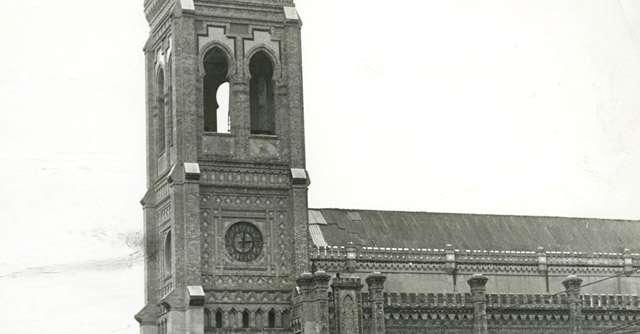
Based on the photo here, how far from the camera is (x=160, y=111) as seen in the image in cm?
5938

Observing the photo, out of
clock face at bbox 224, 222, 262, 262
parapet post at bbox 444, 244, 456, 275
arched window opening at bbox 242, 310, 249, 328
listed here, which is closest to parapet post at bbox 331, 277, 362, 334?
arched window opening at bbox 242, 310, 249, 328

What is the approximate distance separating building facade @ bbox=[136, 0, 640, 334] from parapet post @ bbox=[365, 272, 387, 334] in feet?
0.17

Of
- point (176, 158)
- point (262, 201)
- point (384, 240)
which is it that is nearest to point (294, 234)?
point (262, 201)

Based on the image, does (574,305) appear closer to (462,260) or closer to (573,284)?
(573,284)

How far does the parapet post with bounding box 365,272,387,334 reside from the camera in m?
53.9

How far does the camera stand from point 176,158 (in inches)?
2186

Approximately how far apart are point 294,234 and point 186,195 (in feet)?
15.9

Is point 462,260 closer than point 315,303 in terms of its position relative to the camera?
No

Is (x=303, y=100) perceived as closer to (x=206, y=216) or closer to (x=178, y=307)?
(x=206, y=216)

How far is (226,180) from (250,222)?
202 centimetres

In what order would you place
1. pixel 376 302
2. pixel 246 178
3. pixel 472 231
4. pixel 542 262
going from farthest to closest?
pixel 472 231 → pixel 542 262 → pixel 246 178 → pixel 376 302

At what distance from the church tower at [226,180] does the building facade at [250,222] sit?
52mm

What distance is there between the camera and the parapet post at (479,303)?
55.9 metres

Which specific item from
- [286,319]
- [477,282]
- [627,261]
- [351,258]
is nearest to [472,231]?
[627,261]
